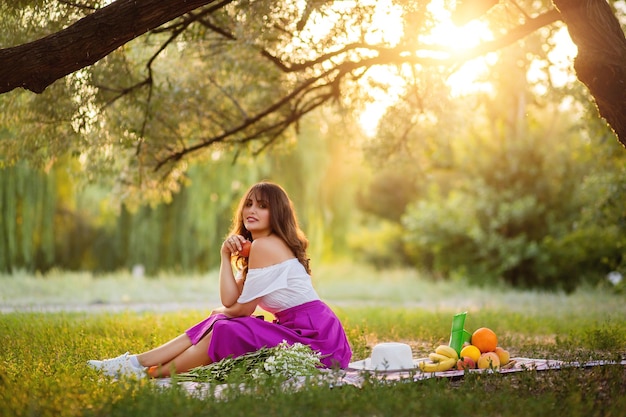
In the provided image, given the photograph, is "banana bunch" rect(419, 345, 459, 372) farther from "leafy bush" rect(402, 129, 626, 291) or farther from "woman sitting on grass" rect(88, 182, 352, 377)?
"leafy bush" rect(402, 129, 626, 291)

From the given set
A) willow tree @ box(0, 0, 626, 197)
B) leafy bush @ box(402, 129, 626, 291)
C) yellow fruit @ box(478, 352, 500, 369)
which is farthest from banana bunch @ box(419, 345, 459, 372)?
leafy bush @ box(402, 129, 626, 291)

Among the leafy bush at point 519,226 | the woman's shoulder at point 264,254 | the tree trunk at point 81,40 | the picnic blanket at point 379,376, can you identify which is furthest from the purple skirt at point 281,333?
the leafy bush at point 519,226

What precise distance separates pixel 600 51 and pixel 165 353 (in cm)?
438

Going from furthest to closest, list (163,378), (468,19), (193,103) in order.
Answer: (193,103), (468,19), (163,378)

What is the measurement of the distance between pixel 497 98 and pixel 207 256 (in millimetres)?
9517

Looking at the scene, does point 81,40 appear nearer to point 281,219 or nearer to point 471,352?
point 281,219

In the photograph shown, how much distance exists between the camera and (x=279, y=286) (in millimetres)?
6105

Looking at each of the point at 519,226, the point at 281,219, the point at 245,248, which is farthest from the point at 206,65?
the point at 519,226

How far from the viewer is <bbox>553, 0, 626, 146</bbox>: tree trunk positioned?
6562 millimetres

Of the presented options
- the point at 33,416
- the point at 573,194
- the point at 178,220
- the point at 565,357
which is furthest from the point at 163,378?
the point at 573,194

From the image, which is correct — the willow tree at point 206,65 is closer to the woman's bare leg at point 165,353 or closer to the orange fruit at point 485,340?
the orange fruit at point 485,340

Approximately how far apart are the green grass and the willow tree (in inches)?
84.9

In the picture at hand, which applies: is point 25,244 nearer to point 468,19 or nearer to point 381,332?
point 381,332

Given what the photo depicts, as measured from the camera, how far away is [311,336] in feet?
20.1
